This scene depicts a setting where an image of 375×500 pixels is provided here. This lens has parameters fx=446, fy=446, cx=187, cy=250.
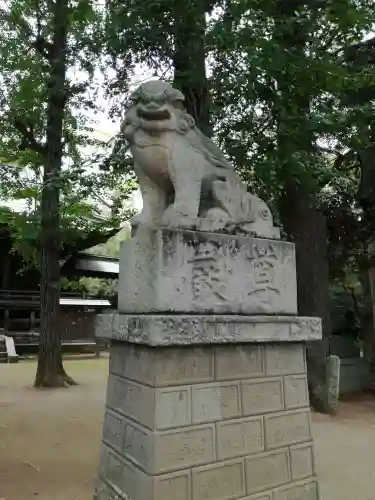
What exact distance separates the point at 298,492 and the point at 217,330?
129cm

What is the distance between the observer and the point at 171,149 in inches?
118

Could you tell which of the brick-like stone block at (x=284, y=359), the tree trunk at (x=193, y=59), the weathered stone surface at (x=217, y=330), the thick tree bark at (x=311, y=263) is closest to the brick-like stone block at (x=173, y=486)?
the weathered stone surface at (x=217, y=330)

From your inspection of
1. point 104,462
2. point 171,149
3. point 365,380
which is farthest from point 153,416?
point 365,380

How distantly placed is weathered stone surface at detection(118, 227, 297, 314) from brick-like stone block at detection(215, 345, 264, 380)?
0.79 ft

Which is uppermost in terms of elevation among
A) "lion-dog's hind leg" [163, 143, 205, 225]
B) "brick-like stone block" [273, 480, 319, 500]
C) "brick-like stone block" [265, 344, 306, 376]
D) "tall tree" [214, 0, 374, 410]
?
"tall tree" [214, 0, 374, 410]

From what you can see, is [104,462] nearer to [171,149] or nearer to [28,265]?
[171,149]

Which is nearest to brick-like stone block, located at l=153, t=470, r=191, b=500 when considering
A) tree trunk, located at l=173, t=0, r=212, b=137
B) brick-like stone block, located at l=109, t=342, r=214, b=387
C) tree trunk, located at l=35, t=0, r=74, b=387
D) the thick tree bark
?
brick-like stone block, located at l=109, t=342, r=214, b=387

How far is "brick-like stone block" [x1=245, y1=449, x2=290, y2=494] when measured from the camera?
2.81 meters

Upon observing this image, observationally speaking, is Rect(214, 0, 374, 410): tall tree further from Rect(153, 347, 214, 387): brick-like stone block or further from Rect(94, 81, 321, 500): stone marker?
Rect(153, 347, 214, 387): brick-like stone block

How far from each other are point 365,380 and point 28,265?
1093cm

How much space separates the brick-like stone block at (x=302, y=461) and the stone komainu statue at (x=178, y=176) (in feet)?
4.89

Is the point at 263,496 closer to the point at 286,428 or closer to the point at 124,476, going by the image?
the point at 286,428

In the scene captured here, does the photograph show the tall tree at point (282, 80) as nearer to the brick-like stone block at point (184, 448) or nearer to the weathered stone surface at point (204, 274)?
the weathered stone surface at point (204, 274)

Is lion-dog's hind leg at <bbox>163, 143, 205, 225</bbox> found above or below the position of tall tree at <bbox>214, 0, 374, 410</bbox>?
below
